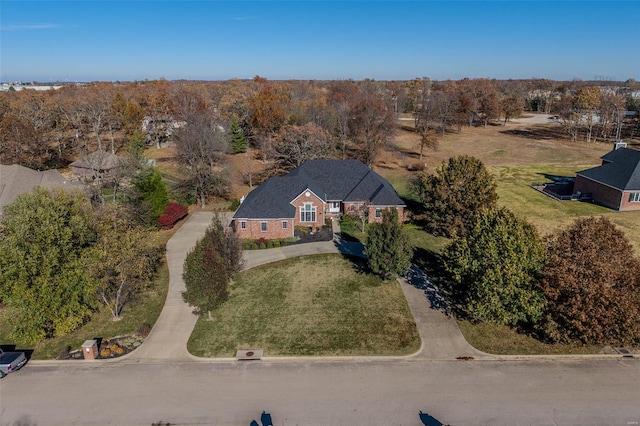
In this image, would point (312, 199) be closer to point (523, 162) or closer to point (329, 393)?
point (329, 393)

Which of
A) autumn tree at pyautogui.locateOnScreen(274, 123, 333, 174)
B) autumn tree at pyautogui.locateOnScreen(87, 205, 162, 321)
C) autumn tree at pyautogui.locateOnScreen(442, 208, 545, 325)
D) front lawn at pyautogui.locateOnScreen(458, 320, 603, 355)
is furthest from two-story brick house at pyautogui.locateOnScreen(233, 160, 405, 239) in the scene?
front lawn at pyautogui.locateOnScreen(458, 320, 603, 355)

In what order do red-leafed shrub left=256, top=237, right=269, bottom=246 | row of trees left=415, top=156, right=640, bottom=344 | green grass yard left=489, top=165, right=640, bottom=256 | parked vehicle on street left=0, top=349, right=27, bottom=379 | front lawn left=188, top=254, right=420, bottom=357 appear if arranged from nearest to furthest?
1. row of trees left=415, top=156, right=640, bottom=344
2. parked vehicle on street left=0, top=349, right=27, bottom=379
3. front lawn left=188, top=254, right=420, bottom=357
4. red-leafed shrub left=256, top=237, right=269, bottom=246
5. green grass yard left=489, top=165, right=640, bottom=256

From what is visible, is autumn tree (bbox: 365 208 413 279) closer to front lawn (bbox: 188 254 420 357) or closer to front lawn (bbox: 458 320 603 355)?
front lawn (bbox: 188 254 420 357)

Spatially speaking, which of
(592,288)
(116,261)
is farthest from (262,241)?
(592,288)

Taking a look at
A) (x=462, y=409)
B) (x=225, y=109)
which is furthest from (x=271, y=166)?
(x=462, y=409)

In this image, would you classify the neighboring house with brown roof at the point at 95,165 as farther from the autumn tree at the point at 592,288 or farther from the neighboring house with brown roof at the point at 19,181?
the autumn tree at the point at 592,288
